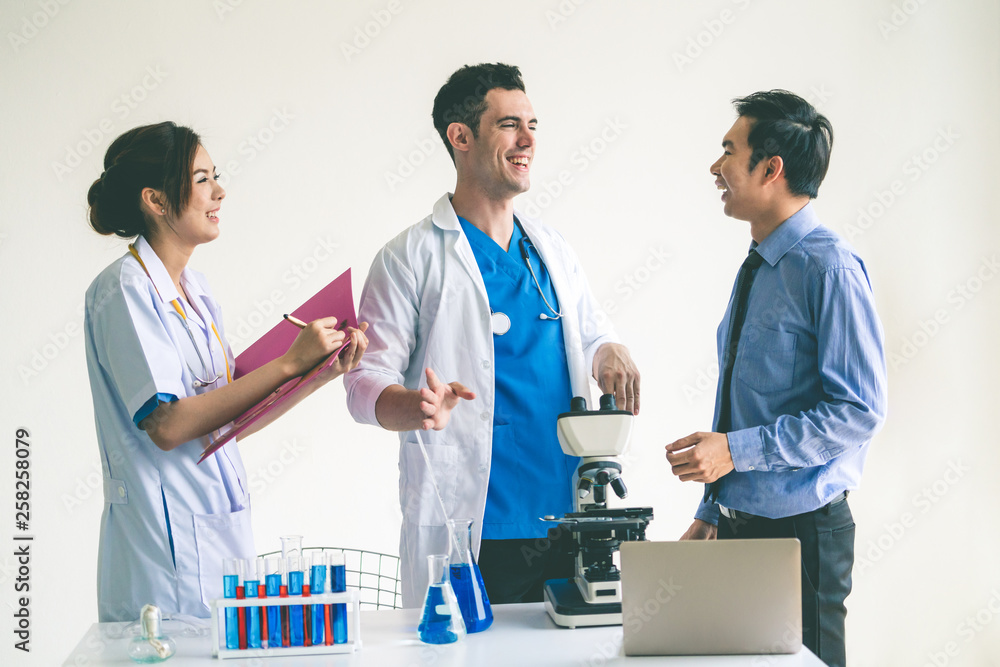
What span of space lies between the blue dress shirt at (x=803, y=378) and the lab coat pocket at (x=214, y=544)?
1.13 m

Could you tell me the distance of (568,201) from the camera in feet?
12.4

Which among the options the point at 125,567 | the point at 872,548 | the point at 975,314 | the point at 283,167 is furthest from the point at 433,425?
the point at 975,314

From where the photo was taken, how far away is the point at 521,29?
12.3 ft

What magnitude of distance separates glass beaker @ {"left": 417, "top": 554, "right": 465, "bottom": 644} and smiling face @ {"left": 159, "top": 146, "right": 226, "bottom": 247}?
1031 mm

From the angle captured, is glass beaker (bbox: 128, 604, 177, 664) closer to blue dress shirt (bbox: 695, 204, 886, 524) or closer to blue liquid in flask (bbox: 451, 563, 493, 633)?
blue liquid in flask (bbox: 451, 563, 493, 633)

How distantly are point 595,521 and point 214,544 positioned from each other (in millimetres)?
841

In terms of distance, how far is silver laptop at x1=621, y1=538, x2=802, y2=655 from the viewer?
53.4 inches

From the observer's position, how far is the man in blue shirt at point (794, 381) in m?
1.82

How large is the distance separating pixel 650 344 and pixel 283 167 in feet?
6.02

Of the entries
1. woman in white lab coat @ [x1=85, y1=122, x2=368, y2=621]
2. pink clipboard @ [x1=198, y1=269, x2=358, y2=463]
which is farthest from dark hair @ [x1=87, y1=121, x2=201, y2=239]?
pink clipboard @ [x1=198, y1=269, x2=358, y2=463]

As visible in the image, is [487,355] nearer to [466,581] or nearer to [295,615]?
[466,581]

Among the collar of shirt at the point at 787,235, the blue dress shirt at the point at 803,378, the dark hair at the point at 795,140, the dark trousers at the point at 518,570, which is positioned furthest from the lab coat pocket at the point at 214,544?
the dark hair at the point at 795,140

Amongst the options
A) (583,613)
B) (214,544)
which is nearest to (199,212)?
(214,544)

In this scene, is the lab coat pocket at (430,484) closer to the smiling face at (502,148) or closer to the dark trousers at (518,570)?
the dark trousers at (518,570)
